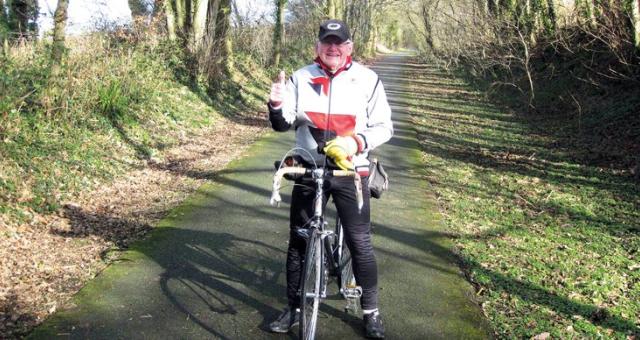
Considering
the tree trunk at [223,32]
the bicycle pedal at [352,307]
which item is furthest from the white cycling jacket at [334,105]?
the tree trunk at [223,32]

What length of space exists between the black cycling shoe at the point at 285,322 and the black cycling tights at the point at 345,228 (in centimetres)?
9

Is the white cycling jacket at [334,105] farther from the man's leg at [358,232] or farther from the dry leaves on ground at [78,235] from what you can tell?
the dry leaves on ground at [78,235]

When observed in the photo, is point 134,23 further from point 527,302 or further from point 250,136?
point 527,302

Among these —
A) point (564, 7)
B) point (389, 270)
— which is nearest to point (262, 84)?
point (564, 7)

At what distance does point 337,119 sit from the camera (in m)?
3.77

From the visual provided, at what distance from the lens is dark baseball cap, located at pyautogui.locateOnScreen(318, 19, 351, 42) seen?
360 cm

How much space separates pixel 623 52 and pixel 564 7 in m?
5.57

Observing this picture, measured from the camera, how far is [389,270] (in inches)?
218

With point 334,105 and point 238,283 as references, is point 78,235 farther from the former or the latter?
point 334,105

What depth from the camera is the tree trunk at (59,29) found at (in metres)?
8.62

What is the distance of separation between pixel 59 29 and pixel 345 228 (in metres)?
6.92

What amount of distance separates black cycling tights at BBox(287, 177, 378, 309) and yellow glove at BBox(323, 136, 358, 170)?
0.27m

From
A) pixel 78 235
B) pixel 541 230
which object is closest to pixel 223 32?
pixel 78 235

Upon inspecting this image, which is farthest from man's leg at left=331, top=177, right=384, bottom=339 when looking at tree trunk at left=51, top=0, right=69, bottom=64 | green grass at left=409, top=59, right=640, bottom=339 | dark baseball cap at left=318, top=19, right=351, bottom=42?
tree trunk at left=51, top=0, right=69, bottom=64
